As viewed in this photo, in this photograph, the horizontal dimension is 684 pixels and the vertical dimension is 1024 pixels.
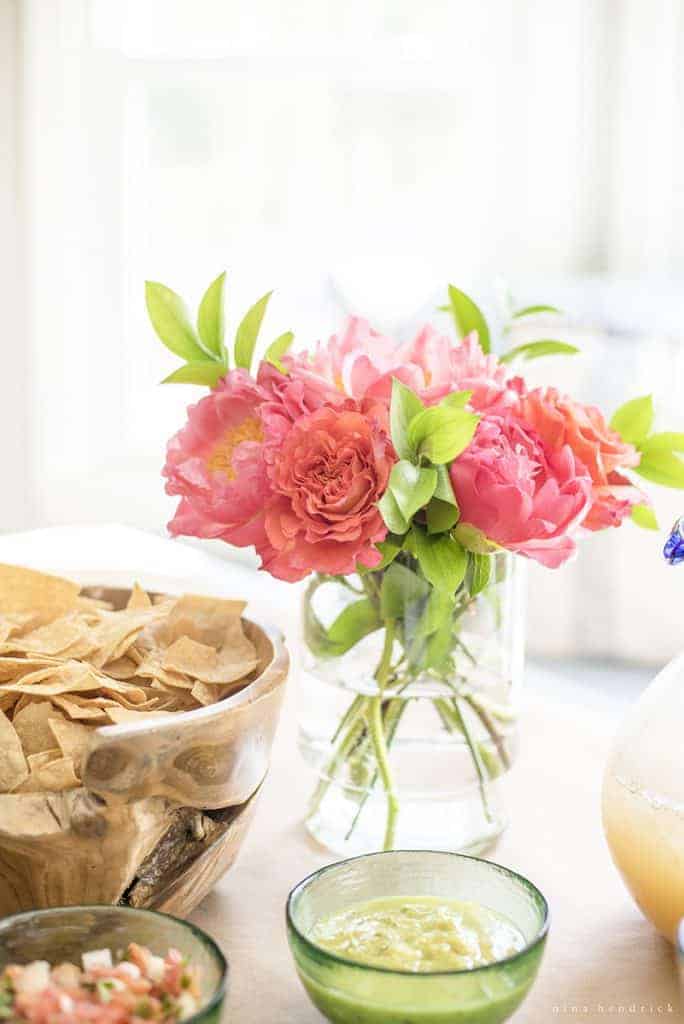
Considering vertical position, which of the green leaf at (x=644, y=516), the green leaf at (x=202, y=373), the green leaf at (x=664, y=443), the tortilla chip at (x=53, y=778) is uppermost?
the green leaf at (x=202, y=373)

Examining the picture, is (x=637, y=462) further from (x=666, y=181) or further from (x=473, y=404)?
(x=666, y=181)

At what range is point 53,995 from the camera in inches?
23.3

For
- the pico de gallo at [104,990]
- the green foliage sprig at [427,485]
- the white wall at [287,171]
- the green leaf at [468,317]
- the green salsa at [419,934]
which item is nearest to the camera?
the pico de gallo at [104,990]

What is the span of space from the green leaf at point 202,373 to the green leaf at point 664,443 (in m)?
0.30

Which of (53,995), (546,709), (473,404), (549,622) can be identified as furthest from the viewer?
(549,622)

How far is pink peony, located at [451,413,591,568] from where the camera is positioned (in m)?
0.81

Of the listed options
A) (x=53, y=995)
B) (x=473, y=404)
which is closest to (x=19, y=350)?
(x=473, y=404)

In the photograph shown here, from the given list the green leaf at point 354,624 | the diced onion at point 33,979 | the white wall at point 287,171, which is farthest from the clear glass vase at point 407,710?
the white wall at point 287,171

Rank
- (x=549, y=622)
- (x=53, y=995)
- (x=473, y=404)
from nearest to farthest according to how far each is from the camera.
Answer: (x=53, y=995) < (x=473, y=404) < (x=549, y=622)

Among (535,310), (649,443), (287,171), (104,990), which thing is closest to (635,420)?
(649,443)

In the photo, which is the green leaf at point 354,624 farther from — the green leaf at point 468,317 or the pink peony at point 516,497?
the green leaf at point 468,317

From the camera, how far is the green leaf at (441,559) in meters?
0.83

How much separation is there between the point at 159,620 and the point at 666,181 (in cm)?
253

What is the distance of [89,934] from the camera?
648 mm
